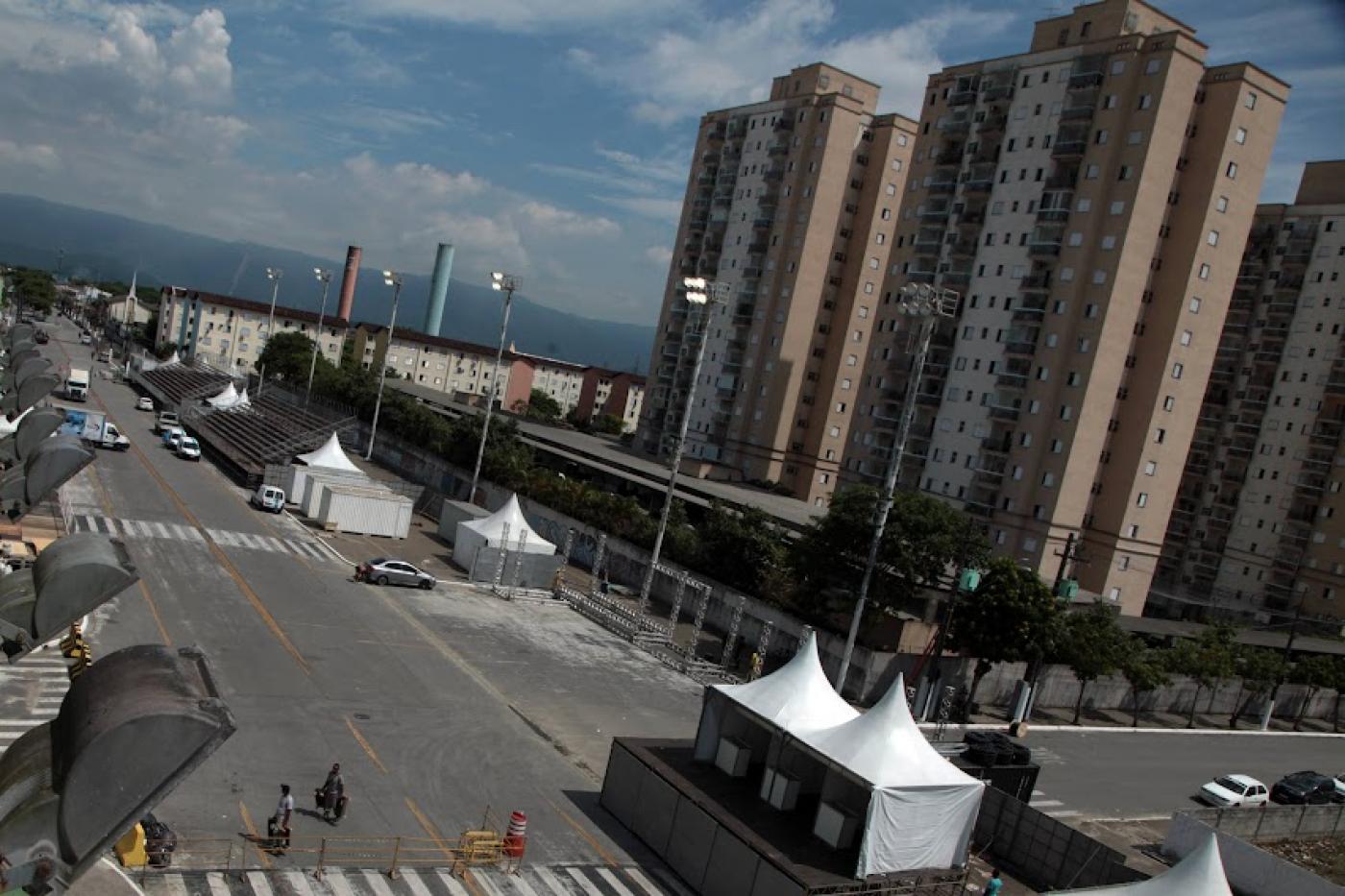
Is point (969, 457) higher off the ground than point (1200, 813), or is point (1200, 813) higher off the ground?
point (969, 457)

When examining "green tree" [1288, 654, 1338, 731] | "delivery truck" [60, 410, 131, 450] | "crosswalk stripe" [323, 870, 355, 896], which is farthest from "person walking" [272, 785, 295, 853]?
"green tree" [1288, 654, 1338, 731]

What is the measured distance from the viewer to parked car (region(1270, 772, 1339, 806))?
36375mm

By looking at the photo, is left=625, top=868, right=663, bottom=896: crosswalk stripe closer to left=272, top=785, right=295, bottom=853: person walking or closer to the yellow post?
left=272, top=785, right=295, bottom=853: person walking

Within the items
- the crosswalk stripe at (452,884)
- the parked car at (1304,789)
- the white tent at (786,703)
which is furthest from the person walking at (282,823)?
the parked car at (1304,789)

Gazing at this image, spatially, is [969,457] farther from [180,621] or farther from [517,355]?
[517,355]

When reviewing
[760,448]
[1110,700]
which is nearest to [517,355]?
[760,448]

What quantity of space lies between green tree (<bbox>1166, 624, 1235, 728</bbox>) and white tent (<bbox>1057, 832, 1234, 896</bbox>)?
3022 centimetres

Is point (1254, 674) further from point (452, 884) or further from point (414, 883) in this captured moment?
point (414, 883)

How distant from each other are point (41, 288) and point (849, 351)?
133 metres

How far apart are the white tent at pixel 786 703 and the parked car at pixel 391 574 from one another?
2056 centimetres

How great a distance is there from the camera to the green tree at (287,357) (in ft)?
348

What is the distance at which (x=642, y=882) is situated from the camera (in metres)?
20.2

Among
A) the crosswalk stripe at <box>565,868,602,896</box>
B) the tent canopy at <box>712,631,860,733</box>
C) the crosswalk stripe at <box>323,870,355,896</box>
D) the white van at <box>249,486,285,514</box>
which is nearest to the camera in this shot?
the crosswalk stripe at <box>323,870,355,896</box>

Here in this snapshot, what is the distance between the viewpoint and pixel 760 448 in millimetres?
87625
